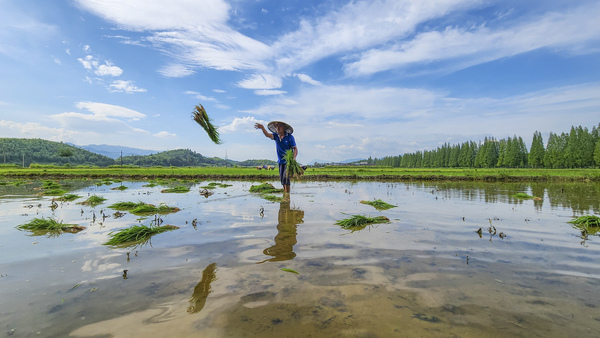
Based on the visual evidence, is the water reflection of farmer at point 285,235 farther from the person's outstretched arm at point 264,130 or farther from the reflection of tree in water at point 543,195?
the reflection of tree in water at point 543,195

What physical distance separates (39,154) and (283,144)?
20457 centimetres

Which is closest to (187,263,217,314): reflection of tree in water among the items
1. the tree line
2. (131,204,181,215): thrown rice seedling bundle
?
(131,204,181,215): thrown rice seedling bundle

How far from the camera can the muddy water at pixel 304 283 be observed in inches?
104

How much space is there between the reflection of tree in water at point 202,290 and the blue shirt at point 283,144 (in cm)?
887

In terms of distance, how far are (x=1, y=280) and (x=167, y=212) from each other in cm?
554

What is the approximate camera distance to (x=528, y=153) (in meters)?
89.5

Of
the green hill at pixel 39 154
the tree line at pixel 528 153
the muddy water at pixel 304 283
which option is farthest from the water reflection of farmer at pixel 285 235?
the green hill at pixel 39 154

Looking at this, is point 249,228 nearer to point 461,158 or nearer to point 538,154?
point 538,154

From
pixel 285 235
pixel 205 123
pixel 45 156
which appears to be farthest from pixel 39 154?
pixel 285 235

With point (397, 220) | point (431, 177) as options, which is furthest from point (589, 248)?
point (431, 177)

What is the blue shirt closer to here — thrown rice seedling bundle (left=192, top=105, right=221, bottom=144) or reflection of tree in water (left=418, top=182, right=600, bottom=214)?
thrown rice seedling bundle (left=192, top=105, right=221, bottom=144)

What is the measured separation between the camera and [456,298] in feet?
10.5

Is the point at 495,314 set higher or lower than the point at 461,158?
lower

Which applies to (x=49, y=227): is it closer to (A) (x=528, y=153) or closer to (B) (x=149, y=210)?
(B) (x=149, y=210)
